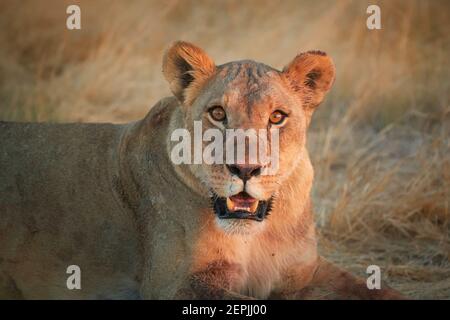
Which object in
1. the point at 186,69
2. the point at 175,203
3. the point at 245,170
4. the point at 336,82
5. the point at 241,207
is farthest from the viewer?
the point at 336,82

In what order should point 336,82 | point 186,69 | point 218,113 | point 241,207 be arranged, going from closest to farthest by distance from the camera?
point 241,207 → point 218,113 → point 186,69 → point 336,82

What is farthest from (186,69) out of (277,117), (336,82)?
(336,82)

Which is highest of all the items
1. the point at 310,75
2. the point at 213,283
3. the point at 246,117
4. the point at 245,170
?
the point at 310,75

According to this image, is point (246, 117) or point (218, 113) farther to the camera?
point (218, 113)

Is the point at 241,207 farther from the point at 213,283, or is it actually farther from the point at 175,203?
the point at 175,203

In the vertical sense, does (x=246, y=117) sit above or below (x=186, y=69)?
below

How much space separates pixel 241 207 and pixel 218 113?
52 centimetres

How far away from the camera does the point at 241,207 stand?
4957 mm

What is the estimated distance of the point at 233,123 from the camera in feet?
16.4

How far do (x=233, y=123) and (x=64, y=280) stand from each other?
1440mm

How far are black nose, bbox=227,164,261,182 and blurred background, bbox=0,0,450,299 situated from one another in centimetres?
228

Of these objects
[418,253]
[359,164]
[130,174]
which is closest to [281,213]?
[130,174]

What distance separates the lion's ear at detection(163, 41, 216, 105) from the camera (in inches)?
214
